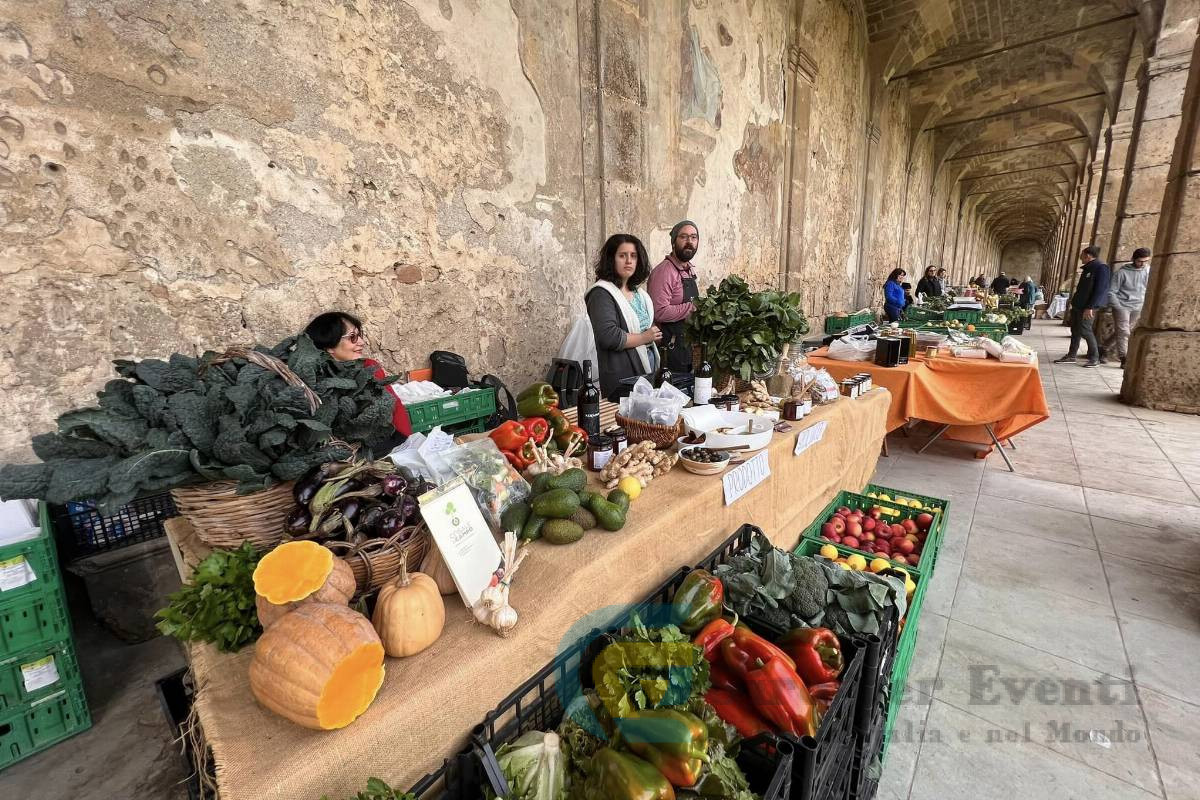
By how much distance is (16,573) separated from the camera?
1.89 m

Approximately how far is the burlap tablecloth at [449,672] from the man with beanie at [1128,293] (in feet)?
35.5

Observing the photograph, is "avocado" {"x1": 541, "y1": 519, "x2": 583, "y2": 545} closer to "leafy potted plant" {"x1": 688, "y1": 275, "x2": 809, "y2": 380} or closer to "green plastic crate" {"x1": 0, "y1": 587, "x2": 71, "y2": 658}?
"leafy potted plant" {"x1": 688, "y1": 275, "x2": 809, "y2": 380}

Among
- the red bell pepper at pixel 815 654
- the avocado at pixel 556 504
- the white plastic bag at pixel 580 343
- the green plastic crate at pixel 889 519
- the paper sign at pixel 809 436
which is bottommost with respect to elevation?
the green plastic crate at pixel 889 519

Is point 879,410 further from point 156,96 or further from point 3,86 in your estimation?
point 3,86

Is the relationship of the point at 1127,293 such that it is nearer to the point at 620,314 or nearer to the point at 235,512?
the point at 620,314

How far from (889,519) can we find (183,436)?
3436mm

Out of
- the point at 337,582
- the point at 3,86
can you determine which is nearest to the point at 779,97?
the point at 3,86

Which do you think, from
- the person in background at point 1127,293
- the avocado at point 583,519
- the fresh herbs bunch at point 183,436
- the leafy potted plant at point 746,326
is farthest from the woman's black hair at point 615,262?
the person in background at point 1127,293

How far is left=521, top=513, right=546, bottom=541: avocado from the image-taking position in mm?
1413

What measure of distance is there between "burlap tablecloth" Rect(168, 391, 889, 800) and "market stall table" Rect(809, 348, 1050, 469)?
3.34 metres

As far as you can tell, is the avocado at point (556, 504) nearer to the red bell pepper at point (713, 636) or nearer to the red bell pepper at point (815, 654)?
the red bell pepper at point (713, 636)

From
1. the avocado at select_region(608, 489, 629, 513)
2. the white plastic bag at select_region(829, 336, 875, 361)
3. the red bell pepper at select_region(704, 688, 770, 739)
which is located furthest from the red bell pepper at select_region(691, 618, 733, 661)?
the white plastic bag at select_region(829, 336, 875, 361)

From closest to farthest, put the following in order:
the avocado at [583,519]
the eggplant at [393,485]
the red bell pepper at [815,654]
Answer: the eggplant at [393,485], the red bell pepper at [815,654], the avocado at [583,519]

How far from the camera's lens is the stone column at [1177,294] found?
573 cm
